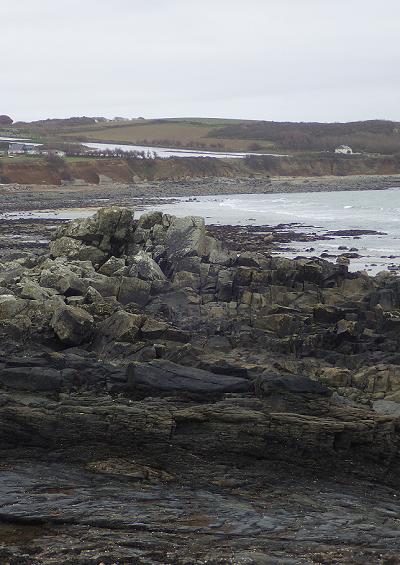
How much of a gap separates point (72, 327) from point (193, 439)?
5200 millimetres

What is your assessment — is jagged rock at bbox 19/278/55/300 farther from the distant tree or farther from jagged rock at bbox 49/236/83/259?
the distant tree

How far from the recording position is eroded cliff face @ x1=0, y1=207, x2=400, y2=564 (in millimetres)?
8773

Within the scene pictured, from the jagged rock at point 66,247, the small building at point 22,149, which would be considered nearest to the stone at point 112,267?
the jagged rock at point 66,247

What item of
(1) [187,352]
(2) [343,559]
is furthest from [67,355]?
(2) [343,559]

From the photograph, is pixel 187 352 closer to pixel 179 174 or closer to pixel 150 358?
pixel 150 358

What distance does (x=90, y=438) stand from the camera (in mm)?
10703

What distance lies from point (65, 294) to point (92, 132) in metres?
136

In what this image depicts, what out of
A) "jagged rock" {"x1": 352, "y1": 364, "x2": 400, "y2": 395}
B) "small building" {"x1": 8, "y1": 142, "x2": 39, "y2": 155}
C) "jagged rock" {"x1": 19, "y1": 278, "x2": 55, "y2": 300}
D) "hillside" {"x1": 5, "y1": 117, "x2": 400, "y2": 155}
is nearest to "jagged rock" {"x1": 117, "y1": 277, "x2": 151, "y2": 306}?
"jagged rock" {"x1": 19, "y1": 278, "x2": 55, "y2": 300}

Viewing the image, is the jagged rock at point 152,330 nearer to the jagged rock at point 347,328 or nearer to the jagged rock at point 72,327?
the jagged rock at point 72,327

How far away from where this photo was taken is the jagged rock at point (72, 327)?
15.0 m

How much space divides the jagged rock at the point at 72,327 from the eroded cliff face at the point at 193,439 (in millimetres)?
26

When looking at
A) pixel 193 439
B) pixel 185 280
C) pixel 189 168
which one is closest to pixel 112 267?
pixel 185 280

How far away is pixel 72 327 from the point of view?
1502 centimetres

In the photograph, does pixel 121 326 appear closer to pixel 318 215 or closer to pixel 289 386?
pixel 289 386
